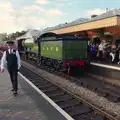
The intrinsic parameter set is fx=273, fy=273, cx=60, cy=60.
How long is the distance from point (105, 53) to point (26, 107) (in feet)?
40.7

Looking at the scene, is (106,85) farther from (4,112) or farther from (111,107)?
(4,112)

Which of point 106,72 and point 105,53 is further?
point 105,53

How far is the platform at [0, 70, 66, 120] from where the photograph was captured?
6957mm

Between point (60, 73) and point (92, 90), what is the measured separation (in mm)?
5872

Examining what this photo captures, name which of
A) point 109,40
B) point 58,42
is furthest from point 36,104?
point 109,40

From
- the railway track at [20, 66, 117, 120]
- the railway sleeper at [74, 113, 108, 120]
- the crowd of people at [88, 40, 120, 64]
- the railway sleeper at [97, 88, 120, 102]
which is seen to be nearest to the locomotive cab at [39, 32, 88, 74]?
the crowd of people at [88, 40, 120, 64]

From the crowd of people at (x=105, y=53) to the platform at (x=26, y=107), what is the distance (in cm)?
884

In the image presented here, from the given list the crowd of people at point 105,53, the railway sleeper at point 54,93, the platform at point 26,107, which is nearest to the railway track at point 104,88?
the railway sleeper at point 54,93

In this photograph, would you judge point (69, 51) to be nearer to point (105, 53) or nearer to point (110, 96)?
point (105, 53)

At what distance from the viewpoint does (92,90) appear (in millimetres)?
11938

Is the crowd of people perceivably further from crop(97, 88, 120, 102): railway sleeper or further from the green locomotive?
crop(97, 88, 120, 102): railway sleeper

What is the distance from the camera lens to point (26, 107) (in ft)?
25.9

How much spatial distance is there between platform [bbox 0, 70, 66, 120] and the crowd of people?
884 centimetres

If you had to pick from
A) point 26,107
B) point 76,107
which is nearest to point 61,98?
point 76,107
